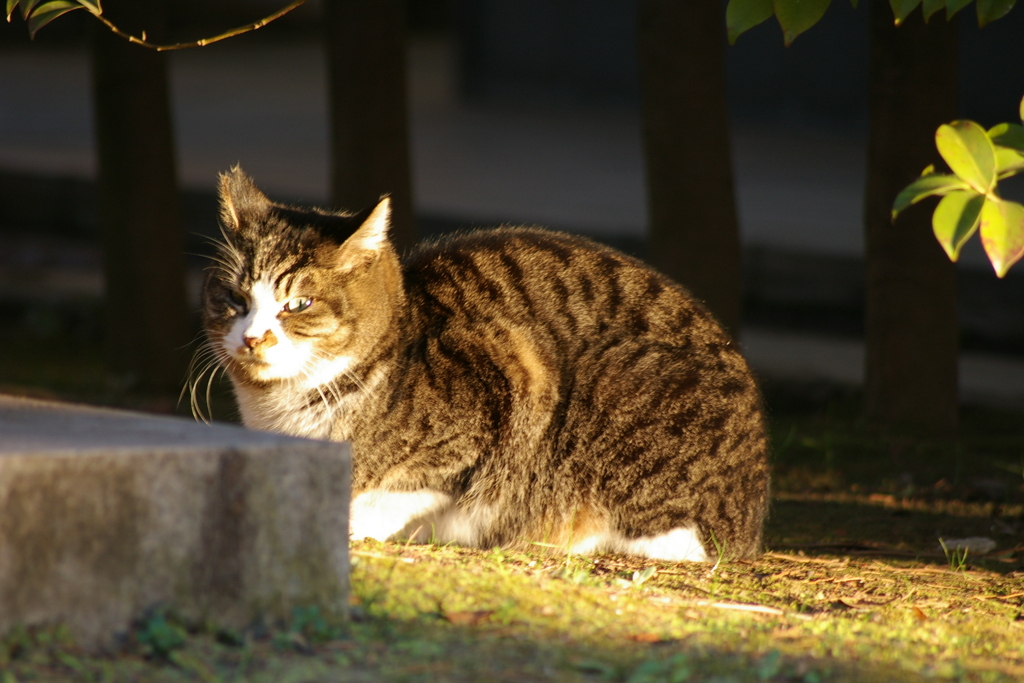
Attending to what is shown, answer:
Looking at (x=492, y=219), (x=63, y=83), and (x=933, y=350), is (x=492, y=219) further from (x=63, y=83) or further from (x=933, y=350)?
(x=63, y=83)

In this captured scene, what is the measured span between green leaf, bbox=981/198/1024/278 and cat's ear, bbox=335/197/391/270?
6.14ft

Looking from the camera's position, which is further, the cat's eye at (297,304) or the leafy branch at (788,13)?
the cat's eye at (297,304)

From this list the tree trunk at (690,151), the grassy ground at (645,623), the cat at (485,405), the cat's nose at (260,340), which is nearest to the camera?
the grassy ground at (645,623)

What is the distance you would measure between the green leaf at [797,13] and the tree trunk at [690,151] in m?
2.77

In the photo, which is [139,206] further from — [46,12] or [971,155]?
[971,155]

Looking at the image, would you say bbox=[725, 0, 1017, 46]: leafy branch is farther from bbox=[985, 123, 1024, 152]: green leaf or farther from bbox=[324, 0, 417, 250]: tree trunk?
bbox=[324, 0, 417, 250]: tree trunk

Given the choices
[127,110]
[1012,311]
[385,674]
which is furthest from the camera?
[1012,311]

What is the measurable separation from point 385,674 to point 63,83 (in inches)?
690

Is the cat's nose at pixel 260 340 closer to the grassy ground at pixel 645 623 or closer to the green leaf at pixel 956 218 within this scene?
the grassy ground at pixel 645 623

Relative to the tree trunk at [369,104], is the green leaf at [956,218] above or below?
below

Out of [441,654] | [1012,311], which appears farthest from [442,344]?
[1012,311]

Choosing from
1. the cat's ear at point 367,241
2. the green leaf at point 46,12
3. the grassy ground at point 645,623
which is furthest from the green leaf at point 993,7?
the green leaf at point 46,12

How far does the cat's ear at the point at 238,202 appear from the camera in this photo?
350cm

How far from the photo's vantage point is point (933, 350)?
5.12 meters
